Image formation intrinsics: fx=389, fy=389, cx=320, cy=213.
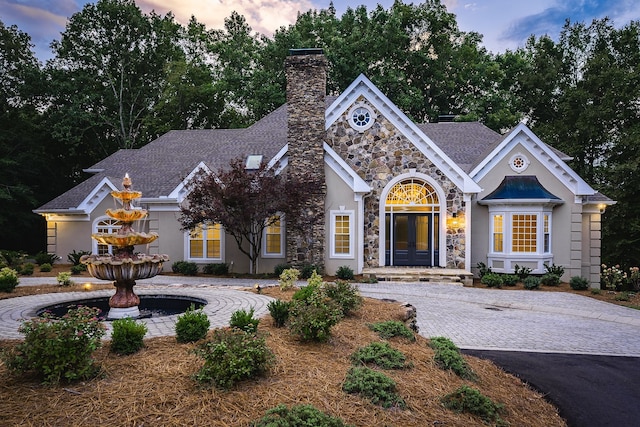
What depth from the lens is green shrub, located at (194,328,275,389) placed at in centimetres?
404

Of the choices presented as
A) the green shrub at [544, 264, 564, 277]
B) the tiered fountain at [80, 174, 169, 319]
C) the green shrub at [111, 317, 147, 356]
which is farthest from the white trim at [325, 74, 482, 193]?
the green shrub at [111, 317, 147, 356]

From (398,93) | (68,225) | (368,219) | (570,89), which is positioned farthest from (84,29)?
(570,89)

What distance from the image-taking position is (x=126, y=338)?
4.85 m

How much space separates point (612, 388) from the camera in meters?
5.67

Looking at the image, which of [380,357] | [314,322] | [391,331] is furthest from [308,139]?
[380,357]

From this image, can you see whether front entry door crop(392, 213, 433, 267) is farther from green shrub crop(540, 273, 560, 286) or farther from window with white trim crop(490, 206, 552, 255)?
green shrub crop(540, 273, 560, 286)

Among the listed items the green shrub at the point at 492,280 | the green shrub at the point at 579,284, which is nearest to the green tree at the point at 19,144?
the green shrub at the point at 492,280

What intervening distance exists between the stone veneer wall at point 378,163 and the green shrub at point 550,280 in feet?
10.1

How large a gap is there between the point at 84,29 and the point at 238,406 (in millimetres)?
36325

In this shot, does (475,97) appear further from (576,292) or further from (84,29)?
(84,29)

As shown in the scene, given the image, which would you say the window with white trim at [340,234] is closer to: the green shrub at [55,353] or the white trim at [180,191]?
the white trim at [180,191]

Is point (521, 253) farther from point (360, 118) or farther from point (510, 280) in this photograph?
point (360, 118)

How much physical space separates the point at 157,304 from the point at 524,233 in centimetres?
1489

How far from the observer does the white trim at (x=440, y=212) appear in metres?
16.9
